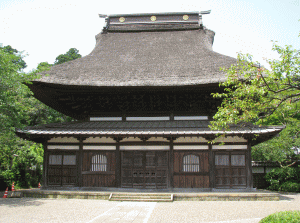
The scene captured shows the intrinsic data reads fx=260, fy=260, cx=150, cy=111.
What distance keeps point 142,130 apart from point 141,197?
9.89ft

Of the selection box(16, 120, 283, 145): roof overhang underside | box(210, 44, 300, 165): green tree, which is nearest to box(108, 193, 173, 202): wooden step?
box(16, 120, 283, 145): roof overhang underside

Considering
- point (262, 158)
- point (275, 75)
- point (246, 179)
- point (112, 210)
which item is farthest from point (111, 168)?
point (262, 158)

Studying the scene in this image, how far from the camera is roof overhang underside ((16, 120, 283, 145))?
458 inches

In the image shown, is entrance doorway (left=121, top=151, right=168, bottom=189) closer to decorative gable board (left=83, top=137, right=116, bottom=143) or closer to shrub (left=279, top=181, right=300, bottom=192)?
decorative gable board (left=83, top=137, right=116, bottom=143)

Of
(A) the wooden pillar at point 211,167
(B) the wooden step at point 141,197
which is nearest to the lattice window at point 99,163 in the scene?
(B) the wooden step at point 141,197

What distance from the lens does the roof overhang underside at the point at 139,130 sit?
38.2ft

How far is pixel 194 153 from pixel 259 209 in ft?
14.2

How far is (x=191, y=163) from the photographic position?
13.0 m

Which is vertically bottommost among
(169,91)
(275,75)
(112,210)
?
(112,210)

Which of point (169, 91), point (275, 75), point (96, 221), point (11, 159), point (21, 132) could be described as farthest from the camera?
point (11, 159)

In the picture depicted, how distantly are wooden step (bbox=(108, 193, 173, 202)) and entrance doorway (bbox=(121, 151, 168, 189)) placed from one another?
1375mm

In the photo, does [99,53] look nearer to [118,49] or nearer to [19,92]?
[118,49]

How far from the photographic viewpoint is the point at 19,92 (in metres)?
10.6

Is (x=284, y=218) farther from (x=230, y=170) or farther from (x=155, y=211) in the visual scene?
(x=230, y=170)
